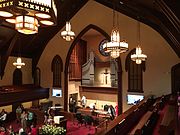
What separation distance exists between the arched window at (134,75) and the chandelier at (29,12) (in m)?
9.58

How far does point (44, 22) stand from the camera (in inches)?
125

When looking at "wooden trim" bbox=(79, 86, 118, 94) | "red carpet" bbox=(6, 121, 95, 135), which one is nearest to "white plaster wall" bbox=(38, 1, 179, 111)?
"red carpet" bbox=(6, 121, 95, 135)

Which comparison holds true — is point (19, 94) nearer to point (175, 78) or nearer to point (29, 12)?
point (175, 78)

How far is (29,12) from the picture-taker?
279 cm

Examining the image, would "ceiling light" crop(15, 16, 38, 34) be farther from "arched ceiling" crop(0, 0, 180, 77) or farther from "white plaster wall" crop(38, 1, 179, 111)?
"white plaster wall" crop(38, 1, 179, 111)

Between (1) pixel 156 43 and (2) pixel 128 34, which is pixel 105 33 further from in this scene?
(1) pixel 156 43

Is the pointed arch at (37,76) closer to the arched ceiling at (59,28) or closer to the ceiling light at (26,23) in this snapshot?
the arched ceiling at (59,28)

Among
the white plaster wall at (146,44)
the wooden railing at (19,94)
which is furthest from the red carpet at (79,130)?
the wooden railing at (19,94)

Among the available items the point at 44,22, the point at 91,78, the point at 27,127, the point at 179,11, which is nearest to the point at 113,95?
the point at 91,78

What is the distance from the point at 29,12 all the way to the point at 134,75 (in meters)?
10.2

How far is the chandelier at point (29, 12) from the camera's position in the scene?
2.55 m

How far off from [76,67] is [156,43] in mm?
7877

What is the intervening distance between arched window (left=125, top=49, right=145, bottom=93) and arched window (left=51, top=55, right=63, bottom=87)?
5347mm

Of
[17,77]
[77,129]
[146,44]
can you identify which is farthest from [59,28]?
[77,129]
